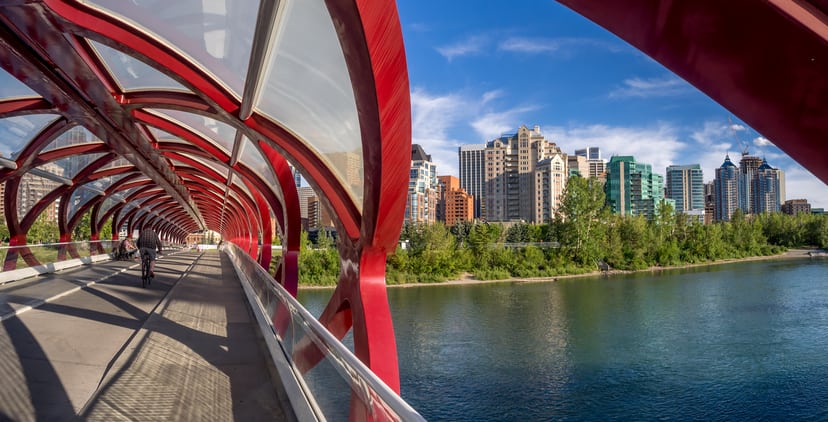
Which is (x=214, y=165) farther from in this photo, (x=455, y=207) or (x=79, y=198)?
(x=455, y=207)

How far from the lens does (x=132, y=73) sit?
8469 millimetres

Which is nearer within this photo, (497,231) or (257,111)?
(257,111)

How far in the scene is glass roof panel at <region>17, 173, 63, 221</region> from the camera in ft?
65.4

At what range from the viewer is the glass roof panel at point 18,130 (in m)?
12.3

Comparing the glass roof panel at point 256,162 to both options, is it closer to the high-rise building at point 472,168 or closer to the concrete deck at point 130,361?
the concrete deck at point 130,361

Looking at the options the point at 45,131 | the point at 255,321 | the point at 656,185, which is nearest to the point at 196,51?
the point at 255,321

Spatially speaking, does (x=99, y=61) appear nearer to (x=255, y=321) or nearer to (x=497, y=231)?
(x=255, y=321)

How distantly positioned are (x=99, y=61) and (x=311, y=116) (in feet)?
13.5

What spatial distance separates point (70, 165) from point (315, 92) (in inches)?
663

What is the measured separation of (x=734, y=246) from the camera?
67.2 m

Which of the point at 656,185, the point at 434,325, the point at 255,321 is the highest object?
the point at 656,185

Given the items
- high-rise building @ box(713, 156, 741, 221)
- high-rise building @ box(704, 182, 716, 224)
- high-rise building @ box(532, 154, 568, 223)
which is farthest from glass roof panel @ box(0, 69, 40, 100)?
high-rise building @ box(532, 154, 568, 223)

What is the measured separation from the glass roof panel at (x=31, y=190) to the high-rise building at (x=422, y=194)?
257ft

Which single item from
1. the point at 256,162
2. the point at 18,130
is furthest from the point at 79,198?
the point at 256,162
